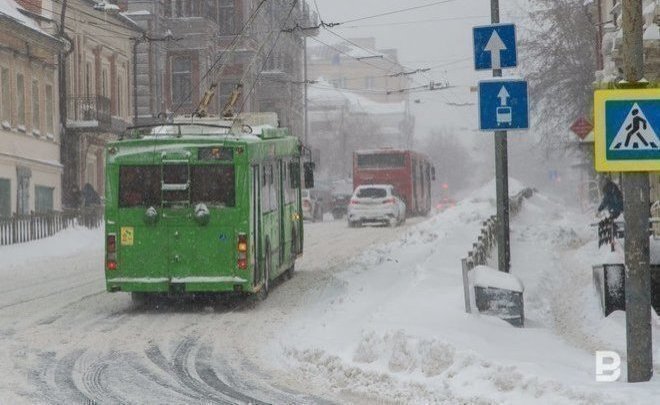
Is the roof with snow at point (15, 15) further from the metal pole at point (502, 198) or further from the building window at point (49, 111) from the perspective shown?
the metal pole at point (502, 198)

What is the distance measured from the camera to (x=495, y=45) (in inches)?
645

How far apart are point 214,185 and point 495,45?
173 inches

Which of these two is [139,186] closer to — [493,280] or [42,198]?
[493,280]

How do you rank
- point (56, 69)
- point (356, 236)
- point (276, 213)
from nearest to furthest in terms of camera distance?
point (276, 213) → point (356, 236) → point (56, 69)

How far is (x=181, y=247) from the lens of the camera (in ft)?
58.4

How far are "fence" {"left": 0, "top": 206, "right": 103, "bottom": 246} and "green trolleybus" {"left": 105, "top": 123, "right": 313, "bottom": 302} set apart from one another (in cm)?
1492

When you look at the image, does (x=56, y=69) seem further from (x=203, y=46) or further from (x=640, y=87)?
(x=640, y=87)

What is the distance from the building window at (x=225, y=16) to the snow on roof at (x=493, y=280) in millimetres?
56795

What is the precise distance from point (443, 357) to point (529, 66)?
44.6 meters

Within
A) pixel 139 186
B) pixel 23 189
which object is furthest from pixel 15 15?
pixel 139 186

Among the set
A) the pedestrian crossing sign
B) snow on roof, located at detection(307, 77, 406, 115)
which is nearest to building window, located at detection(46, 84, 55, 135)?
the pedestrian crossing sign

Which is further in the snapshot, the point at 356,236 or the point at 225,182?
the point at 356,236

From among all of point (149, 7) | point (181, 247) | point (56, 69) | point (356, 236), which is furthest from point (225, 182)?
point (149, 7)

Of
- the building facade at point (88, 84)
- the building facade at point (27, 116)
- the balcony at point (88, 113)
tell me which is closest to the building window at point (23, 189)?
the building facade at point (27, 116)
